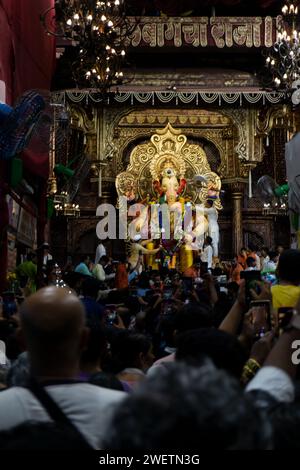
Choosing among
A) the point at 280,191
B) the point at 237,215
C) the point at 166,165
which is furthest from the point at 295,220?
the point at 166,165

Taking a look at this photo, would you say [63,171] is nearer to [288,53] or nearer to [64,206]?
[64,206]

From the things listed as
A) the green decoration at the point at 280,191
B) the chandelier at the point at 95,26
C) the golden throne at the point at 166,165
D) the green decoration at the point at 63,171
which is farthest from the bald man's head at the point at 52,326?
the golden throne at the point at 166,165

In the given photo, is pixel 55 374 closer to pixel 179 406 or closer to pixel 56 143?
pixel 179 406

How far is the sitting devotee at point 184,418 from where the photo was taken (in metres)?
1.23

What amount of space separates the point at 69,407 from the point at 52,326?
226 millimetres

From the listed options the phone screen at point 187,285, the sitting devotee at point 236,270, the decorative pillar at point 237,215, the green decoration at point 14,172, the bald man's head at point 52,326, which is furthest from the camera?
the decorative pillar at point 237,215

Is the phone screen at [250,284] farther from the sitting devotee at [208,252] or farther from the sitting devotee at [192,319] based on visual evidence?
the sitting devotee at [208,252]

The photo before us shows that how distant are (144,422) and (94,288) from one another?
17.3 feet

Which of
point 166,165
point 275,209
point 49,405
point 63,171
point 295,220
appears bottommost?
point 49,405

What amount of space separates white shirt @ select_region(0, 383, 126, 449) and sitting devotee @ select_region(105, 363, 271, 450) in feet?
1.78

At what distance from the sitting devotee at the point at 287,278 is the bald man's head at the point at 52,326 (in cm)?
189

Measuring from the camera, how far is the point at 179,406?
125 centimetres

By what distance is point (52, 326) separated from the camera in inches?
77.5
